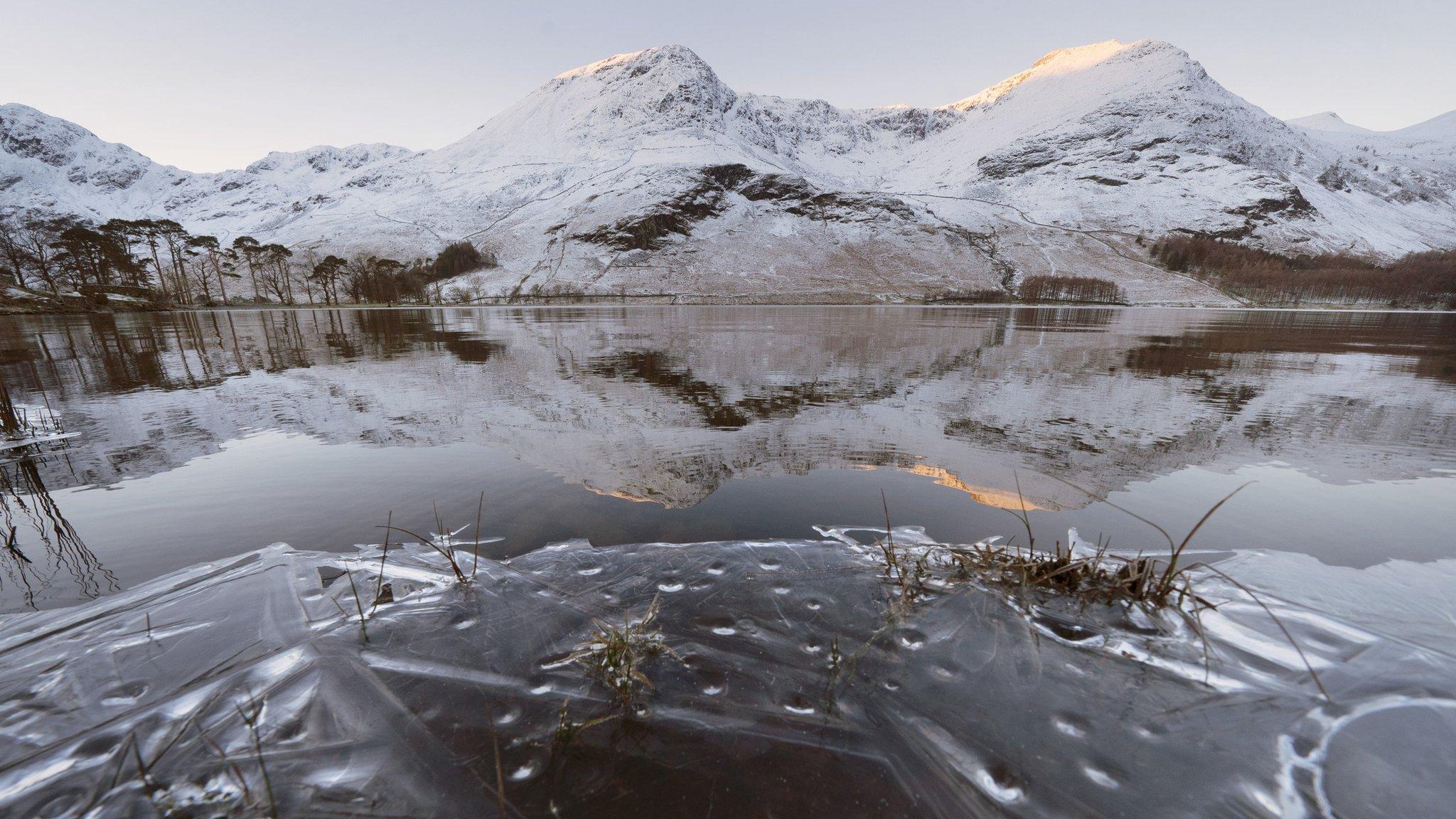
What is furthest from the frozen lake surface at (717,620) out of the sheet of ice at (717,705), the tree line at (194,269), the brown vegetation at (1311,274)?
the brown vegetation at (1311,274)

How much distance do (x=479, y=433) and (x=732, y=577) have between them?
21.8 feet

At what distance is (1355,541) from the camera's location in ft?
17.3

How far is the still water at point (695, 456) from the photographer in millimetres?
5449

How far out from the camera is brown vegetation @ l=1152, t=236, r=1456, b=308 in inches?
4264

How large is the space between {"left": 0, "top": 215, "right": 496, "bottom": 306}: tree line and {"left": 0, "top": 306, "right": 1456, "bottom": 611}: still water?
141 feet

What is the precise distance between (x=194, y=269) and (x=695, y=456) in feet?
519

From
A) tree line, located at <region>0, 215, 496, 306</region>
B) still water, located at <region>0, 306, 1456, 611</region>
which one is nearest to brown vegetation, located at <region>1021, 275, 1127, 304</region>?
still water, located at <region>0, 306, 1456, 611</region>

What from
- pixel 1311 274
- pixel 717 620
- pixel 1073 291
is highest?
pixel 1311 274

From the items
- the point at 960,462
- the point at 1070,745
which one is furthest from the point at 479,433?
the point at 1070,745

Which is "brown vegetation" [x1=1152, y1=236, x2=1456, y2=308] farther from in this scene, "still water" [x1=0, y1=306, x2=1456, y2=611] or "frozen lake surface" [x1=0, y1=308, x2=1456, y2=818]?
"frozen lake surface" [x1=0, y1=308, x2=1456, y2=818]

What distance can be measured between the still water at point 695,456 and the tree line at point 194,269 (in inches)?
1694

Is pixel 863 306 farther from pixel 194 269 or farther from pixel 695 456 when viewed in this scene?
pixel 194 269

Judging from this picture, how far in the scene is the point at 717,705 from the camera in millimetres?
2857

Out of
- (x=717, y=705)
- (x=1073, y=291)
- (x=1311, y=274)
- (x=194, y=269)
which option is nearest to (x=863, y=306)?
(x=1073, y=291)
